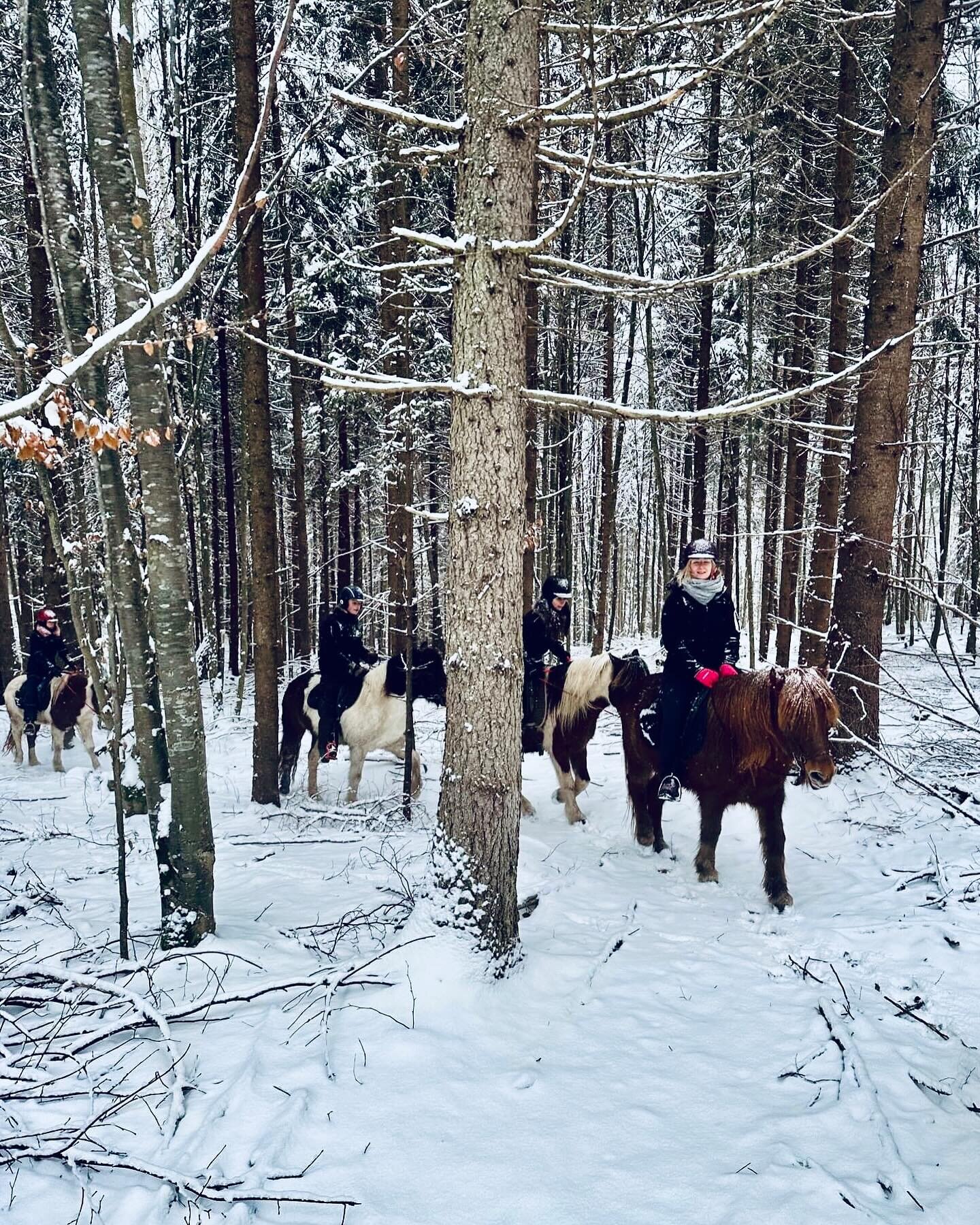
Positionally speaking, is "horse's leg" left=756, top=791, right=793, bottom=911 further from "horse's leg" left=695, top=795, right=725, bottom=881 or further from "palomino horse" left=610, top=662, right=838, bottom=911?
"horse's leg" left=695, top=795, right=725, bottom=881

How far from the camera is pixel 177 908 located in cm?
405

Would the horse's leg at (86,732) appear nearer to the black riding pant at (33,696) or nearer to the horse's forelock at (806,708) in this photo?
the black riding pant at (33,696)

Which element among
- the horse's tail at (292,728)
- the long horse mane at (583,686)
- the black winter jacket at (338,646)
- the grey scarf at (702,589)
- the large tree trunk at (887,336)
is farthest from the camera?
the horse's tail at (292,728)

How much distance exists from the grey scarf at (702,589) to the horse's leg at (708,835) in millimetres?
1618

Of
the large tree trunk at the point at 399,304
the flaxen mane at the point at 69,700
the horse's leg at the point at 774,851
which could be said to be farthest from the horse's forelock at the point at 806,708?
the flaxen mane at the point at 69,700

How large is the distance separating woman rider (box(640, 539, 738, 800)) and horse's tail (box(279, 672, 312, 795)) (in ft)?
Answer: 15.2

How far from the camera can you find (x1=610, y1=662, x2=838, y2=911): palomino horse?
4980 millimetres

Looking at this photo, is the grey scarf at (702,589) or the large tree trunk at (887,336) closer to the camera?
the grey scarf at (702,589)

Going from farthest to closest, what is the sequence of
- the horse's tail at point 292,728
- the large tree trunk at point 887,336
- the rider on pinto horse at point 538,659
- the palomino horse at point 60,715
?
the palomino horse at point 60,715, the horse's tail at point 292,728, the rider on pinto horse at point 538,659, the large tree trunk at point 887,336

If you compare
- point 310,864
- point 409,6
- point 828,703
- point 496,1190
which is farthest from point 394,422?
point 496,1190

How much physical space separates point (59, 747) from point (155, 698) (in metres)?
6.91

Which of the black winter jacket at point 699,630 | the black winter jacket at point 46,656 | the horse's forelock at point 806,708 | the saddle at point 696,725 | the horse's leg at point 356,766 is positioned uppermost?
the black winter jacket at point 699,630

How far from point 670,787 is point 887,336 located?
484 cm

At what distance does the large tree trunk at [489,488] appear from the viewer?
3672 millimetres
